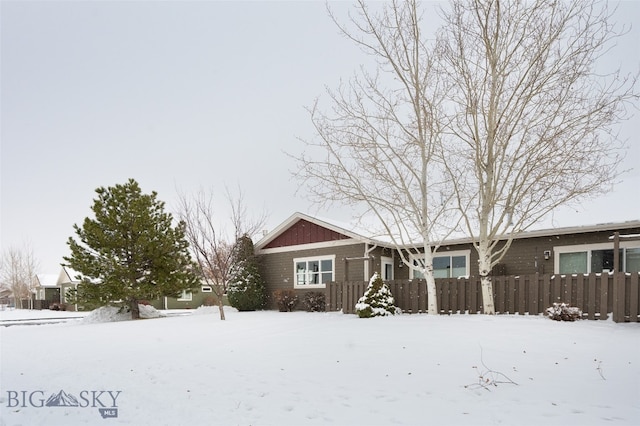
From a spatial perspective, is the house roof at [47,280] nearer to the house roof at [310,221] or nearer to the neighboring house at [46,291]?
the neighboring house at [46,291]

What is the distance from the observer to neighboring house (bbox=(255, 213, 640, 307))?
563 inches

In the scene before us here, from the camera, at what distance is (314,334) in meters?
9.70

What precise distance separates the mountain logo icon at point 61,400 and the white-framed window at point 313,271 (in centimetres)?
1388

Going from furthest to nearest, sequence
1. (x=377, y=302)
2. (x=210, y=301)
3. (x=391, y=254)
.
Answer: (x=210, y=301)
(x=391, y=254)
(x=377, y=302)

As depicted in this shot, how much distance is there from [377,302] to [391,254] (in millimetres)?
6530

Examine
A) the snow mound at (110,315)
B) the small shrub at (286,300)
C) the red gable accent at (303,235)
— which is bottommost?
the snow mound at (110,315)

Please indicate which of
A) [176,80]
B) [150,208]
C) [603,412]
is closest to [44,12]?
[150,208]

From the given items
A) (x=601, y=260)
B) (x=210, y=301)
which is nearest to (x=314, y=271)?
(x=601, y=260)

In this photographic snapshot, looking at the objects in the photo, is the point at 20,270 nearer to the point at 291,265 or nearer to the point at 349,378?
the point at 291,265

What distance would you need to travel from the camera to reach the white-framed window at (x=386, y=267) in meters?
18.7

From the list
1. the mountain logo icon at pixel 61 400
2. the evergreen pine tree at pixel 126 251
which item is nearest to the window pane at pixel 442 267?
the evergreen pine tree at pixel 126 251

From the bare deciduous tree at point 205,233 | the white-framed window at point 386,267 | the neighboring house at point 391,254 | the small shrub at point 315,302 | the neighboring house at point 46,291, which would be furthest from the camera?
the neighboring house at point 46,291

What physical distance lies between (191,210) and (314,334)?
9829 mm

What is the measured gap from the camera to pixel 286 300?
19.8 metres
